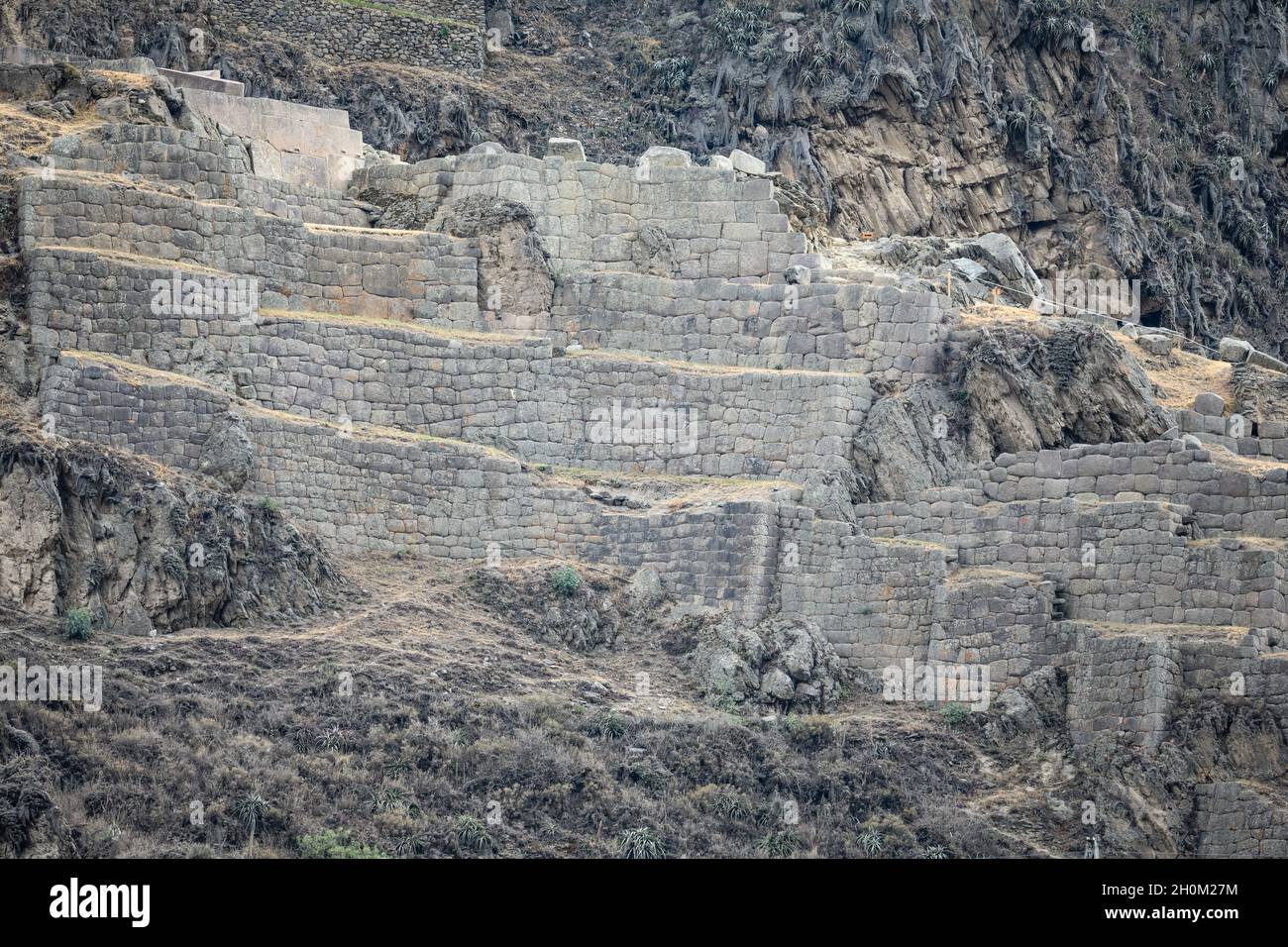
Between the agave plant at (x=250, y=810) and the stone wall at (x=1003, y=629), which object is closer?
the agave plant at (x=250, y=810)

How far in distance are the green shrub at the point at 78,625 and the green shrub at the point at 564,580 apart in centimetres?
685

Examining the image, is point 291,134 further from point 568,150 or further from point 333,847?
point 333,847

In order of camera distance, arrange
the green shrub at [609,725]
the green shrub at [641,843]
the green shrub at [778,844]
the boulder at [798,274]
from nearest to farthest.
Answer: the green shrub at [641,843]
the green shrub at [778,844]
the green shrub at [609,725]
the boulder at [798,274]

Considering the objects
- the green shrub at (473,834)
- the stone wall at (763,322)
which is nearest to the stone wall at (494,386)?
the stone wall at (763,322)

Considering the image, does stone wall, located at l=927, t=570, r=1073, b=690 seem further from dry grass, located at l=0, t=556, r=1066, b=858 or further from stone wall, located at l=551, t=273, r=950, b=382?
stone wall, located at l=551, t=273, r=950, b=382

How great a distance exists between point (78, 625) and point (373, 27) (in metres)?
22.3

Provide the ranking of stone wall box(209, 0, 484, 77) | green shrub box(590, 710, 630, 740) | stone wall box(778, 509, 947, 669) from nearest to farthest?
green shrub box(590, 710, 630, 740)
stone wall box(778, 509, 947, 669)
stone wall box(209, 0, 484, 77)

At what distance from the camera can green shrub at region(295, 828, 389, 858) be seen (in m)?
43.2

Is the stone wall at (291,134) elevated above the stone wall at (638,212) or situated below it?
above

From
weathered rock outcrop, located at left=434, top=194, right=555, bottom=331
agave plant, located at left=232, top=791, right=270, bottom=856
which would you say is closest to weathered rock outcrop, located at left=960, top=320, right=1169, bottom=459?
weathered rock outcrop, located at left=434, top=194, right=555, bottom=331

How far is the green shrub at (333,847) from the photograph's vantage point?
1699 inches

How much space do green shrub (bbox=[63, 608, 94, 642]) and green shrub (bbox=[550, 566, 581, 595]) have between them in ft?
22.5

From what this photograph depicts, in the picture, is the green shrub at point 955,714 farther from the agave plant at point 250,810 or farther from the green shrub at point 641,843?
the agave plant at point 250,810

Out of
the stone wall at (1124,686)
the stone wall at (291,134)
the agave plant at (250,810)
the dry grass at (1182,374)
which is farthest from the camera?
the stone wall at (291,134)
